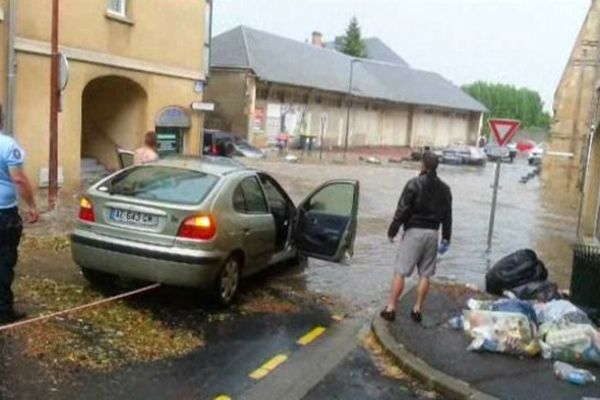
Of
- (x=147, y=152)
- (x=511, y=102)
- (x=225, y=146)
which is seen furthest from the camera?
(x=511, y=102)

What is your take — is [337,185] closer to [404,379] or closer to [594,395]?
[404,379]

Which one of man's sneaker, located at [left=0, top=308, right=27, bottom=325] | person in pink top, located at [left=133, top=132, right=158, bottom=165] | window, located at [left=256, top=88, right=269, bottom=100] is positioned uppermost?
window, located at [left=256, top=88, right=269, bottom=100]

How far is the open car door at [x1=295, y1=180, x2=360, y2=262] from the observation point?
8891mm

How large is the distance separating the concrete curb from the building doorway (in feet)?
42.0

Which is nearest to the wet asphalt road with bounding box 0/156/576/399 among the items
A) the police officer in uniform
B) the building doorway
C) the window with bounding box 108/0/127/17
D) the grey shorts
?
the police officer in uniform

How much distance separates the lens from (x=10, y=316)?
21.4 feet

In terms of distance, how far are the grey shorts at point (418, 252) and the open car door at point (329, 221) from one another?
1361 mm

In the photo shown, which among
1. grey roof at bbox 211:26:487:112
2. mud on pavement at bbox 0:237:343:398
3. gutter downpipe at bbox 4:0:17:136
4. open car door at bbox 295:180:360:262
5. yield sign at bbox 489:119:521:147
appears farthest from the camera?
grey roof at bbox 211:26:487:112

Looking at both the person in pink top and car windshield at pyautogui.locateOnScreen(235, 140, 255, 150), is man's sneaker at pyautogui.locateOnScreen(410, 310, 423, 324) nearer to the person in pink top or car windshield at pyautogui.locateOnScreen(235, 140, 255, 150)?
the person in pink top

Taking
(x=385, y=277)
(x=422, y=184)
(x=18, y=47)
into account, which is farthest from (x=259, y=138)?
(x=422, y=184)

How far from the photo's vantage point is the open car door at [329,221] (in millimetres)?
8891

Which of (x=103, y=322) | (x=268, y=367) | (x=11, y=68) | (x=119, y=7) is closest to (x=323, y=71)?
(x=119, y=7)

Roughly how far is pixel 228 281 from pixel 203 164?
1.40 meters

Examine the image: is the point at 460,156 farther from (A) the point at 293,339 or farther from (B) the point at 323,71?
(A) the point at 293,339
